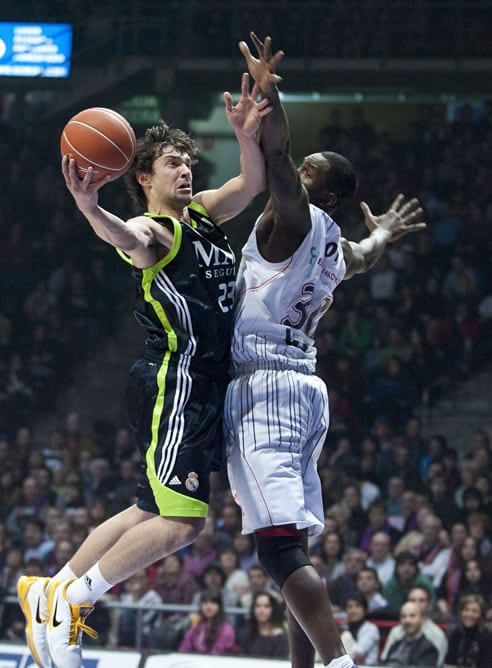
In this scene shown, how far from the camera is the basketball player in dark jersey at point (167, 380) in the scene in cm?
425

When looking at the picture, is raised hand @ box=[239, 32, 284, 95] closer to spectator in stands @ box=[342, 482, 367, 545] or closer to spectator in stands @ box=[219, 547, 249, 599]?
spectator in stands @ box=[219, 547, 249, 599]

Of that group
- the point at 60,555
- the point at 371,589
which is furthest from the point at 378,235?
the point at 60,555

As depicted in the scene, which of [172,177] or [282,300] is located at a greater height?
[172,177]

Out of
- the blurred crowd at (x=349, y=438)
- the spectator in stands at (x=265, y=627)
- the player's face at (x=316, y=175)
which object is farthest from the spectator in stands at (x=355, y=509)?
the player's face at (x=316, y=175)

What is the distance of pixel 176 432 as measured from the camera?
170 inches

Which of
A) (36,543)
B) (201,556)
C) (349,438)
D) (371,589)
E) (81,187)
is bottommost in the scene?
(36,543)

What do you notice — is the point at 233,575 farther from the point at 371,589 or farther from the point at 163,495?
the point at 163,495

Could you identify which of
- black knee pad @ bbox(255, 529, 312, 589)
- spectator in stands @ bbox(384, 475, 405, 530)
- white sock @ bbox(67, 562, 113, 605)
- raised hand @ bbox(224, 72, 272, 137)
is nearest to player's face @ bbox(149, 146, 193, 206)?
raised hand @ bbox(224, 72, 272, 137)

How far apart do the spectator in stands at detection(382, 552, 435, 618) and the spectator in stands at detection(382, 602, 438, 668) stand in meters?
1.00

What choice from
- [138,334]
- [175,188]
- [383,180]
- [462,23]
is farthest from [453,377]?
[175,188]

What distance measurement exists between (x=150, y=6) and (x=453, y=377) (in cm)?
695

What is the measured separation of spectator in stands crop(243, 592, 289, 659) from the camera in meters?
8.14

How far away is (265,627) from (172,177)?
181 inches

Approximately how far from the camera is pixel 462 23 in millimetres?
15195
